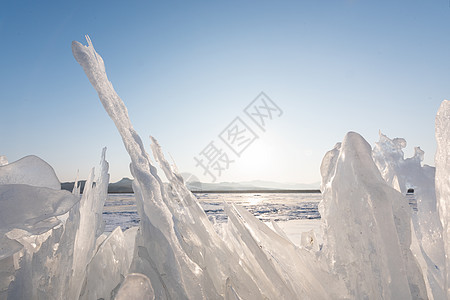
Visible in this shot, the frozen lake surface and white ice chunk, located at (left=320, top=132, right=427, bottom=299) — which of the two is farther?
the frozen lake surface

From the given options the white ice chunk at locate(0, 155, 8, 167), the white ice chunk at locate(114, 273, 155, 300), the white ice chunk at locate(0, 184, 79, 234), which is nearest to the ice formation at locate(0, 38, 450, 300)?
the white ice chunk at locate(0, 184, 79, 234)

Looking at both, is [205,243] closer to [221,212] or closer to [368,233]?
[368,233]

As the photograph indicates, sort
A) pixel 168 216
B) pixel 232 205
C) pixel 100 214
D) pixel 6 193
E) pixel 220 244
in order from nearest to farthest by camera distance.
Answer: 1. pixel 6 193
2. pixel 168 216
3. pixel 220 244
4. pixel 232 205
5. pixel 100 214

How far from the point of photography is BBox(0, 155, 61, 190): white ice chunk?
39.3 inches

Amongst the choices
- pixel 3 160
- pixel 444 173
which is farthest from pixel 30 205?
pixel 444 173

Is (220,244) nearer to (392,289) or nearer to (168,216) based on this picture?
(168,216)

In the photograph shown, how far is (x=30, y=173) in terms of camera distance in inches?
40.1

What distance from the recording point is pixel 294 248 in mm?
1160

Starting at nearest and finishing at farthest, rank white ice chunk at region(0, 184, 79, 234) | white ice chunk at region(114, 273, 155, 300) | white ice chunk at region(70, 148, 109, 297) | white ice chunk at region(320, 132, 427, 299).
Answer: white ice chunk at region(114, 273, 155, 300) → white ice chunk at region(0, 184, 79, 234) → white ice chunk at region(320, 132, 427, 299) → white ice chunk at region(70, 148, 109, 297)

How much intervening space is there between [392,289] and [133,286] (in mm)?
727

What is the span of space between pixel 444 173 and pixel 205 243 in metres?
0.83

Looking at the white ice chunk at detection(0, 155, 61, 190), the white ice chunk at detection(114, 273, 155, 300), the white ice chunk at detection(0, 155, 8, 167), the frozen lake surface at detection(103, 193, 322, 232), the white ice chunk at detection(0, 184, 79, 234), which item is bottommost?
the frozen lake surface at detection(103, 193, 322, 232)

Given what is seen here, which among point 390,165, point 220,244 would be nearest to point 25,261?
point 220,244

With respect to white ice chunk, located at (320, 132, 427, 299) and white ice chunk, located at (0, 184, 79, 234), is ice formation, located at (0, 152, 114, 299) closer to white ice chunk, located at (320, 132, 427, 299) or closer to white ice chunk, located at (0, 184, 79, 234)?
white ice chunk, located at (0, 184, 79, 234)
